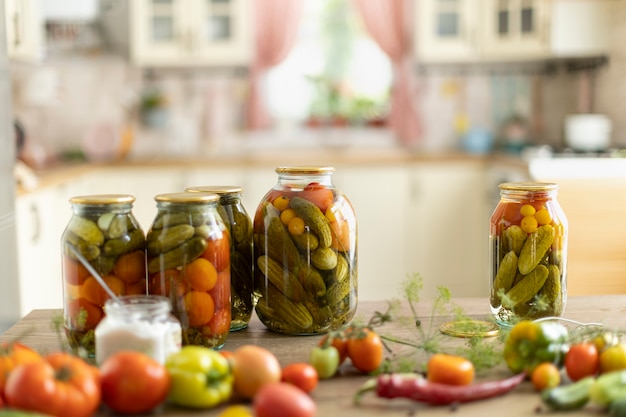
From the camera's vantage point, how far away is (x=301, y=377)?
114 cm

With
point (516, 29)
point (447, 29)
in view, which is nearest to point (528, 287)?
point (516, 29)

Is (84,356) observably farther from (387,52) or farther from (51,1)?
(387,52)

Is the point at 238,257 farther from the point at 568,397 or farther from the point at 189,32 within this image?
the point at 189,32

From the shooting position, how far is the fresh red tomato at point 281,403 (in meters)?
1.00

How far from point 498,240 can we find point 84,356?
0.76m

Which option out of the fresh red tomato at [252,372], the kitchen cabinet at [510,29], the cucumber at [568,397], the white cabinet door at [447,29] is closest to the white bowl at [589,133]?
the kitchen cabinet at [510,29]

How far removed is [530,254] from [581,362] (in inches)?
11.8

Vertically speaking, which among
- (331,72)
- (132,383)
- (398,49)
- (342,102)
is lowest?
(132,383)

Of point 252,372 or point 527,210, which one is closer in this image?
point 252,372

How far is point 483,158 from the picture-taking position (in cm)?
480

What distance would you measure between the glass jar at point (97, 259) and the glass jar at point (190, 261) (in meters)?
0.03

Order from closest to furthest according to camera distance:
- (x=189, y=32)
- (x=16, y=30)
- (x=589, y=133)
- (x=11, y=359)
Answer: (x=11, y=359) < (x=16, y=30) < (x=589, y=133) < (x=189, y=32)

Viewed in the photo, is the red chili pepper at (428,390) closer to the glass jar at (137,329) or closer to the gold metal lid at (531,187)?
the glass jar at (137,329)

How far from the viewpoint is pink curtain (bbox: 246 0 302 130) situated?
5270 millimetres
